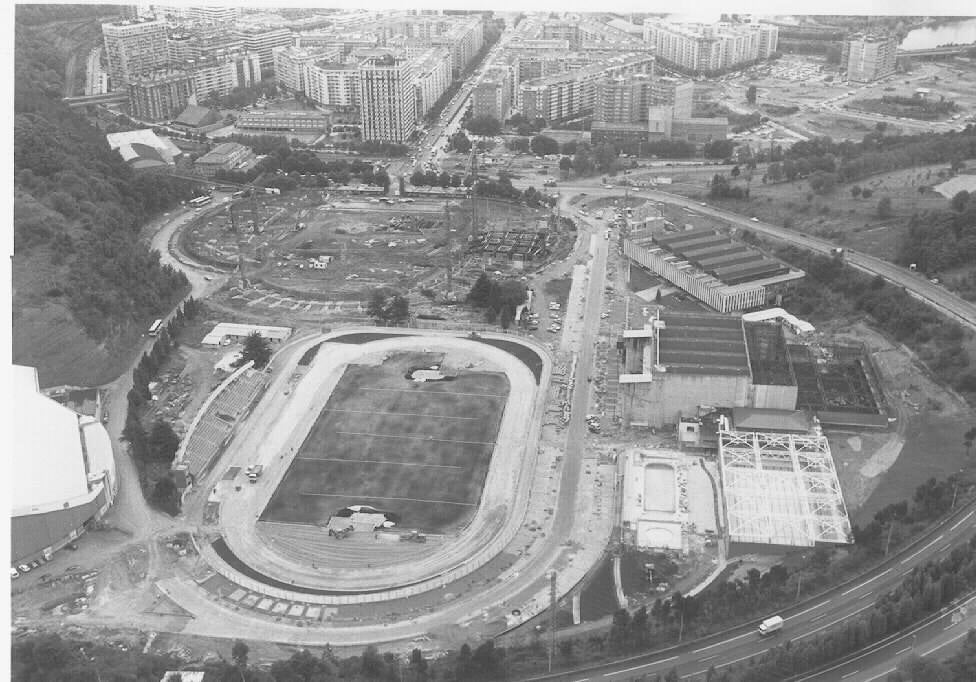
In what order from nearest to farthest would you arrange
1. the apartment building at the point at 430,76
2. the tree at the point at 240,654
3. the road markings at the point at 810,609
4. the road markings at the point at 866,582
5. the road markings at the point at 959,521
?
1. the tree at the point at 240,654
2. the road markings at the point at 810,609
3. the road markings at the point at 866,582
4. the road markings at the point at 959,521
5. the apartment building at the point at 430,76

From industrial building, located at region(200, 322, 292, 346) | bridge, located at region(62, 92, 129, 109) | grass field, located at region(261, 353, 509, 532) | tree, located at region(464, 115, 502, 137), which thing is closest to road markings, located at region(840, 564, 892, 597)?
grass field, located at region(261, 353, 509, 532)

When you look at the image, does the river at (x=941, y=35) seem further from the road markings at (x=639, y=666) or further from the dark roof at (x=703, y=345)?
the road markings at (x=639, y=666)

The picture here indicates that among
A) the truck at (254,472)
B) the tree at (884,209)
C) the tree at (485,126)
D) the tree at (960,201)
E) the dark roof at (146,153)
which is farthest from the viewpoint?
the tree at (485,126)

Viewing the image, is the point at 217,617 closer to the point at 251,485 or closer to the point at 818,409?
the point at 251,485

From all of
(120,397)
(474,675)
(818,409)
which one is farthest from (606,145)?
(474,675)

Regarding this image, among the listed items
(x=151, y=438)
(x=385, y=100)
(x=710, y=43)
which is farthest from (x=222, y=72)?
(x=151, y=438)

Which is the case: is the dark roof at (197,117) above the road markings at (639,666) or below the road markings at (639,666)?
above

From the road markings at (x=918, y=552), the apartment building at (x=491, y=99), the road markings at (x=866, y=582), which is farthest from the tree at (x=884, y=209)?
the apartment building at (x=491, y=99)

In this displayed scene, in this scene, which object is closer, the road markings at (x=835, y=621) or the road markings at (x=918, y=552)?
the road markings at (x=835, y=621)
